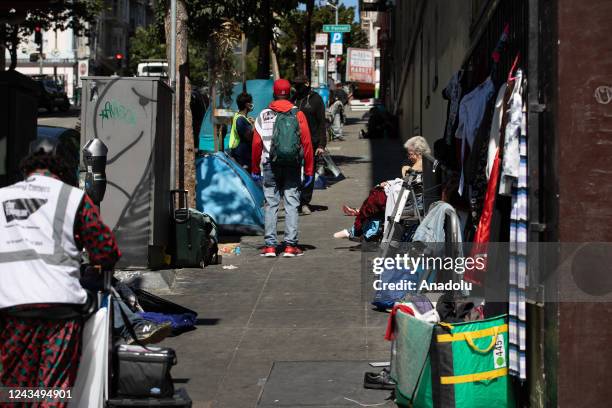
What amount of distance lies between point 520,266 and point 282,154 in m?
5.34

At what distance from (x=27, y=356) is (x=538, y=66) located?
2955 millimetres

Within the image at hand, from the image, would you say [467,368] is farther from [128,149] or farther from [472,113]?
[128,149]

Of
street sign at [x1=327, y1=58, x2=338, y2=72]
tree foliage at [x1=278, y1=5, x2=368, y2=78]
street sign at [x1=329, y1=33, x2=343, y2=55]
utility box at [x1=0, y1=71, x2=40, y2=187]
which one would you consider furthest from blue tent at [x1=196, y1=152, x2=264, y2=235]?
street sign at [x1=327, y1=58, x2=338, y2=72]

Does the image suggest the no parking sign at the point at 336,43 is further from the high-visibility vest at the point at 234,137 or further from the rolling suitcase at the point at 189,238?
the rolling suitcase at the point at 189,238

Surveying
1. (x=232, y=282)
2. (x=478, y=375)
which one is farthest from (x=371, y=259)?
(x=478, y=375)

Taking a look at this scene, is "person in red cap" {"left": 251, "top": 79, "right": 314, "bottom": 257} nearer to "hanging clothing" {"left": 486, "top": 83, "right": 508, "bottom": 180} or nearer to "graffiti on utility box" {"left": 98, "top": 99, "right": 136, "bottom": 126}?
"graffiti on utility box" {"left": 98, "top": 99, "right": 136, "bottom": 126}

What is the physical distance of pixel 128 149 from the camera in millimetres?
10172

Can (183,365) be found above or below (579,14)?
below

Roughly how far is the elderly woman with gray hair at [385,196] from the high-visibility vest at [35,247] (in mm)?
5158

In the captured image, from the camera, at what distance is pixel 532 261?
559 cm

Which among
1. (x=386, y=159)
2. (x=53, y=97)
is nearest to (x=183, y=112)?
(x=386, y=159)

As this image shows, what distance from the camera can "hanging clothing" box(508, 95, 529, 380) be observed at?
568cm

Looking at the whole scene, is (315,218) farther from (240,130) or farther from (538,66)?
(538,66)

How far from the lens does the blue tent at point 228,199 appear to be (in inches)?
506
